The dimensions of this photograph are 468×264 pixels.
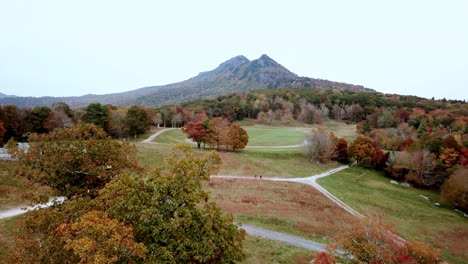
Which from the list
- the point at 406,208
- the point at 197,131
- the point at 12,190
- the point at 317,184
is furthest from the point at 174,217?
the point at 197,131

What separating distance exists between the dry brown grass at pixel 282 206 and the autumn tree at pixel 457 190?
2178 cm

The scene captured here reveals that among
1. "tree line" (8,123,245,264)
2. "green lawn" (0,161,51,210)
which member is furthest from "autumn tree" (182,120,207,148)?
"tree line" (8,123,245,264)

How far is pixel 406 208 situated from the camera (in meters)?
41.9

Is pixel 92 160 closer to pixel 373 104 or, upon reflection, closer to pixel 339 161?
pixel 339 161

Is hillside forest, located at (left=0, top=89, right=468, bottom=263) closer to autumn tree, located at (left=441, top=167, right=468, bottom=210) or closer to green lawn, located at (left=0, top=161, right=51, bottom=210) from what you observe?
autumn tree, located at (left=441, top=167, right=468, bottom=210)

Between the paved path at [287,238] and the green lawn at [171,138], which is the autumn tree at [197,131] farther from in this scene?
the paved path at [287,238]

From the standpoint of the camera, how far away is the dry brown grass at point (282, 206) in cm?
2950

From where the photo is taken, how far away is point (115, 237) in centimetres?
880

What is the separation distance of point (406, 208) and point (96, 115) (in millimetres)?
72760

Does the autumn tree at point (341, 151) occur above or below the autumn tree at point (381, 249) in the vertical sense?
below

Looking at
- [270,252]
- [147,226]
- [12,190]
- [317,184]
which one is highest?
[147,226]

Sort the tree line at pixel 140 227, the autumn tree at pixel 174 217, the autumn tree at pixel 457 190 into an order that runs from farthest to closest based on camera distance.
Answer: the autumn tree at pixel 457 190, the autumn tree at pixel 174 217, the tree line at pixel 140 227

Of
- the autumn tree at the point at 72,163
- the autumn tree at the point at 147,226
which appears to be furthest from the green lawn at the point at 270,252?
the autumn tree at the point at 72,163

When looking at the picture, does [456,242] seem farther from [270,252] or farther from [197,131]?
[197,131]
